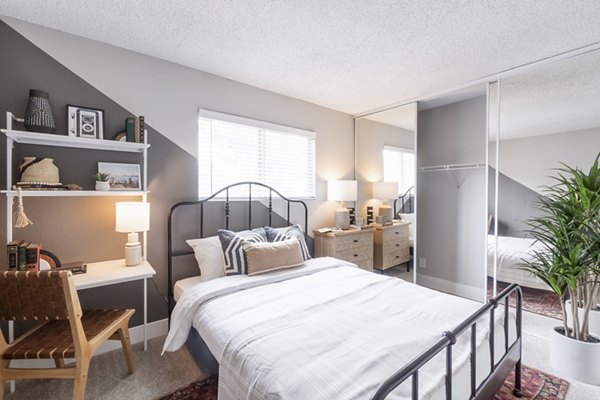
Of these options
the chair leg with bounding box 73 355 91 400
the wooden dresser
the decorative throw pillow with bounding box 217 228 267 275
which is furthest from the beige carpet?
the wooden dresser

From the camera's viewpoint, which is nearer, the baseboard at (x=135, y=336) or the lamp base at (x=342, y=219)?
the baseboard at (x=135, y=336)

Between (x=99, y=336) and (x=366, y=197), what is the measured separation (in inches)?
137

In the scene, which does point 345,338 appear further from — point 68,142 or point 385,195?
point 385,195

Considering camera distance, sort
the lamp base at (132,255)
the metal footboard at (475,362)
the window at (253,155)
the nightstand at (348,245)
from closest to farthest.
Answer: the metal footboard at (475,362), the lamp base at (132,255), the window at (253,155), the nightstand at (348,245)

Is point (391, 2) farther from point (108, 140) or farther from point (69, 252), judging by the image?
point (69, 252)

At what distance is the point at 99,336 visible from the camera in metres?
1.66

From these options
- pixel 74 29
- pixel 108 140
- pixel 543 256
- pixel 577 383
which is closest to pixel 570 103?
pixel 543 256

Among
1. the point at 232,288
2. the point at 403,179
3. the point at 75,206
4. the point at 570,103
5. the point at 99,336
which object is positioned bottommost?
the point at 99,336

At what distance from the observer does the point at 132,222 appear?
214 cm

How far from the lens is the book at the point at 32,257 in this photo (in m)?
1.81

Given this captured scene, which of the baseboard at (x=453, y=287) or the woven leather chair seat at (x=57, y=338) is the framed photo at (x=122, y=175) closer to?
the woven leather chair seat at (x=57, y=338)

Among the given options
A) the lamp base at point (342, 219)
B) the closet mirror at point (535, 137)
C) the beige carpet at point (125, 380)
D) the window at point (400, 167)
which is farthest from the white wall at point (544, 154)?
the beige carpet at point (125, 380)

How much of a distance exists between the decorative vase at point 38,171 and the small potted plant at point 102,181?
240 mm

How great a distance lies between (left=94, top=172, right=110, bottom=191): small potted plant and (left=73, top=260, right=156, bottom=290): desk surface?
2.03 ft
